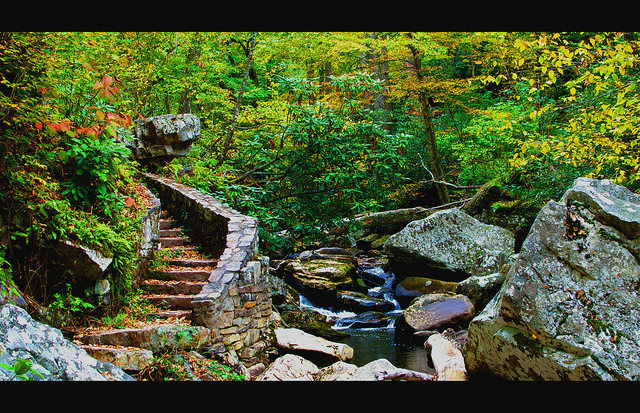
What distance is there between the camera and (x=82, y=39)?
5.51 metres

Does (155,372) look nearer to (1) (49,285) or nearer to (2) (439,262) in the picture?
(1) (49,285)

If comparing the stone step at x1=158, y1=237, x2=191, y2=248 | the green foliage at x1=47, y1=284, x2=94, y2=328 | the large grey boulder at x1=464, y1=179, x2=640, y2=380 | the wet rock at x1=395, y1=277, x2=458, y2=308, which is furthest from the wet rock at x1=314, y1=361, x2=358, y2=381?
the wet rock at x1=395, y1=277, x2=458, y2=308

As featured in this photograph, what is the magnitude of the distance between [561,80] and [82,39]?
15.1 meters

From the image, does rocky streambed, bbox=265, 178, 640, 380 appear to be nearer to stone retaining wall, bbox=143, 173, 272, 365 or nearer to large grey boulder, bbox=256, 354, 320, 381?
large grey boulder, bbox=256, 354, 320, 381

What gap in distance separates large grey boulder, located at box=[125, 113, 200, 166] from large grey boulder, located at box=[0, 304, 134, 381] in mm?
8052

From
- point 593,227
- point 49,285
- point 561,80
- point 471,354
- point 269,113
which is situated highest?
point 561,80

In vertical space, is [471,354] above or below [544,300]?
below

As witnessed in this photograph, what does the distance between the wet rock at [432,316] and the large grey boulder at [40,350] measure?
5.39 metres

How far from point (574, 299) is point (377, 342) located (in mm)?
4349

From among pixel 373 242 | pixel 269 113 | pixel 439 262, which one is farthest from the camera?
pixel 373 242

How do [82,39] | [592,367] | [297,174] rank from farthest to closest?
[297,174] < [82,39] < [592,367]

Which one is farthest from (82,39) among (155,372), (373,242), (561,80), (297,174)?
(561,80)

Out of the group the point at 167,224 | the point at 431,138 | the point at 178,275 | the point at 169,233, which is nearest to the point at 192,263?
the point at 178,275

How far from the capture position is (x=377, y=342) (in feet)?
25.0
